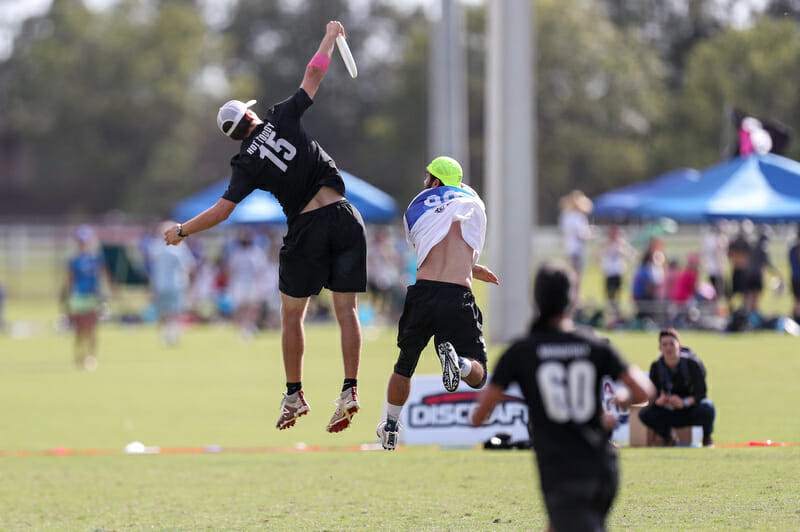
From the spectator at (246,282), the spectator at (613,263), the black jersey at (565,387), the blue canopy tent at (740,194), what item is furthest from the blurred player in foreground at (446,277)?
the spectator at (246,282)

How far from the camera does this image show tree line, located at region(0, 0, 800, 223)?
209 feet

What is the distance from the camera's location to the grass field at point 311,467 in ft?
28.3

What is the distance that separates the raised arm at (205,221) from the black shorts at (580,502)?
11.5 feet

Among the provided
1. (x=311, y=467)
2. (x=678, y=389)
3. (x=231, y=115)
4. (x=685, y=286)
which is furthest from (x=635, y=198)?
(x=231, y=115)

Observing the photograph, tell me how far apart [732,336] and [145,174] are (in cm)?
5325

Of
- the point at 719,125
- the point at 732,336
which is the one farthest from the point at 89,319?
the point at 719,125

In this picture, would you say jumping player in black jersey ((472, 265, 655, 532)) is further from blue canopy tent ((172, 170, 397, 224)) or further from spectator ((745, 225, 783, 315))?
blue canopy tent ((172, 170, 397, 224))

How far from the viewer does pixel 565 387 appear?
5.60m

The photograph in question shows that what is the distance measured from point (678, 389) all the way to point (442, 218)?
3559mm

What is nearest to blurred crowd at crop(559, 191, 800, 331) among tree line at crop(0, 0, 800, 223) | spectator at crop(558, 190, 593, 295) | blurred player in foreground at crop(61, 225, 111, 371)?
spectator at crop(558, 190, 593, 295)

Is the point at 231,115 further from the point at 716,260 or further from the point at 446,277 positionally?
the point at 716,260

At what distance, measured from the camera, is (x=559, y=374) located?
5.59m

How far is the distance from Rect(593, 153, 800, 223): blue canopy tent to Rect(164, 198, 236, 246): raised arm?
49.4 ft

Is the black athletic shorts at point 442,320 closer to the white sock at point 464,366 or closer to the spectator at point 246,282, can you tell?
the white sock at point 464,366
